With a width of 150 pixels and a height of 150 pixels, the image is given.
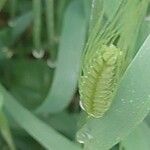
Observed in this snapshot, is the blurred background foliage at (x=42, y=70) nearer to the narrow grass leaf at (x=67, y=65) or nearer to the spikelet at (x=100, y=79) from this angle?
the narrow grass leaf at (x=67, y=65)

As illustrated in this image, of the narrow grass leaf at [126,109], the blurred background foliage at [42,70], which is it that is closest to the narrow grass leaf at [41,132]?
the blurred background foliage at [42,70]

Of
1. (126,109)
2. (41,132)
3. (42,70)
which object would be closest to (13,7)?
(42,70)

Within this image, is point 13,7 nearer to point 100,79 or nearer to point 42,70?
point 42,70

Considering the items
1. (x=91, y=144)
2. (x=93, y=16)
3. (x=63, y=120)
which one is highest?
(x=93, y=16)

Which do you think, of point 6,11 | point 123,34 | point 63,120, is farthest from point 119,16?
point 6,11

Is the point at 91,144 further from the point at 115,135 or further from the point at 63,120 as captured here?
the point at 63,120

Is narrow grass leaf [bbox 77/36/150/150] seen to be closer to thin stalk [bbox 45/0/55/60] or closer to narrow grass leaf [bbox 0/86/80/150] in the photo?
narrow grass leaf [bbox 0/86/80/150]
